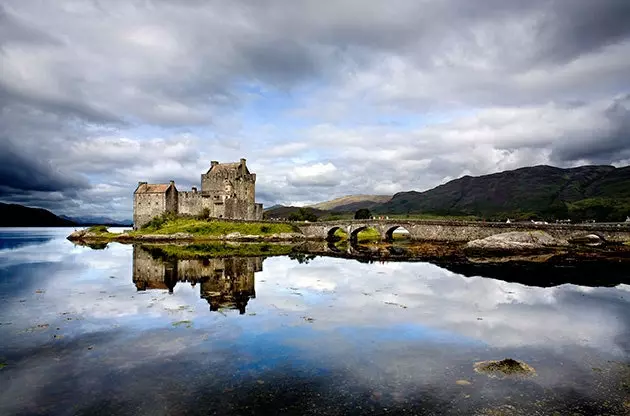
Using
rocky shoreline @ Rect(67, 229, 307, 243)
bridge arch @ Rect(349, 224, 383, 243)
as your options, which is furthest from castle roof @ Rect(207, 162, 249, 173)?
bridge arch @ Rect(349, 224, 383, 243)

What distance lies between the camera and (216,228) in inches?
3568

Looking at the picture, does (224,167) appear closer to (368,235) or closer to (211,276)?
(368,235)

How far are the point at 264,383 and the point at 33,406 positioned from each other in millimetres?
6988

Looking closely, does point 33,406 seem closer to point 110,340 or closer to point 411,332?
point 110,340

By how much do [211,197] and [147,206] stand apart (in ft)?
54.8

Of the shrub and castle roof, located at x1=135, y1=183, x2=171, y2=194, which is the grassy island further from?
castle roof, located at x1=135, y1=183, x2=171, y2=194

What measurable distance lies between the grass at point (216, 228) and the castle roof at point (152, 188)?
9398 mm

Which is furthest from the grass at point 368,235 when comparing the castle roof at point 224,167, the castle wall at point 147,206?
the castle wall at point 147,206

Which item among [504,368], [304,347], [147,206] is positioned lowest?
[504,368]

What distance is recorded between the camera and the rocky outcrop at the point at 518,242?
2618 inches

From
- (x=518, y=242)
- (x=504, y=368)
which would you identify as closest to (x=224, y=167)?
(x=518, y=242)

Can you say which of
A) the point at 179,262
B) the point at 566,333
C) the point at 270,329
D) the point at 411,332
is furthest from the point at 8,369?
the point at 179,262

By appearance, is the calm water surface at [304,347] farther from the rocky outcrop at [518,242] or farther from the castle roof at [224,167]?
the castle roof at [224,167]

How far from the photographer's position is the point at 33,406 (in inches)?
484
